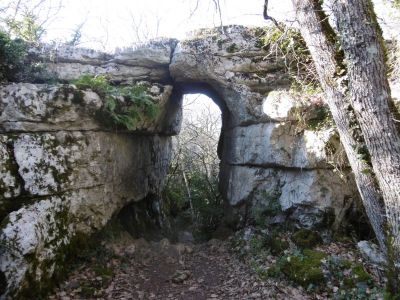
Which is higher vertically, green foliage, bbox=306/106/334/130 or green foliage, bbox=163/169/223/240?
green foliage, bbox=306/106/334/130

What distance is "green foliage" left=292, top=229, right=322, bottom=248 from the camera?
23.2ft

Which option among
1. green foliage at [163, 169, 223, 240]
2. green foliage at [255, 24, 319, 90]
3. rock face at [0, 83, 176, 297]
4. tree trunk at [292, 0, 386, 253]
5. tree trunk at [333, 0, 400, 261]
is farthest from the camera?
green foliage at [163, 169, 223, 240]

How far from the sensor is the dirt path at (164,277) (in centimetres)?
583

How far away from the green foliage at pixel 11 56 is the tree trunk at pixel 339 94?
6.07 m

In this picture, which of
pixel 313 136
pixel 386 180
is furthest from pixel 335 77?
pixel 313 136

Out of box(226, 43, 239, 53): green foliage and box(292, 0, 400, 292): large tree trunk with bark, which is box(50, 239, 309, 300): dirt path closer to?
box(292, 0, 400, 292): large tree trunk with bark

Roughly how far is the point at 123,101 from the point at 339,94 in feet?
15.1

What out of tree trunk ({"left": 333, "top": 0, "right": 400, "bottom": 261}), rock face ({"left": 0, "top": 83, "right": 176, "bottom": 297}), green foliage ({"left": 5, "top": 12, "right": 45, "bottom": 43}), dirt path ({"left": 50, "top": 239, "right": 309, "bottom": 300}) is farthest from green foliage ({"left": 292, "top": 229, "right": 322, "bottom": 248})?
green foliage ({"left": 5, "top": 12, "right": 45, "bottom": 43})

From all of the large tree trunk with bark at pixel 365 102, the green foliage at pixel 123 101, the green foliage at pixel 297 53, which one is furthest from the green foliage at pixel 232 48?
the large tree trunk with bark at pixel 365 102

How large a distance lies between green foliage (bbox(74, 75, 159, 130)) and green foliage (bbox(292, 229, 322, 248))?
14.2 feet

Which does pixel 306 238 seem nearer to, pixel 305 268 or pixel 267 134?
pixel 305 268

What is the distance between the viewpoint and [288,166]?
26.4ft

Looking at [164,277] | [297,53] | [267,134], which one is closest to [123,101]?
[267,134]

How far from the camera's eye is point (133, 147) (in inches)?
361
